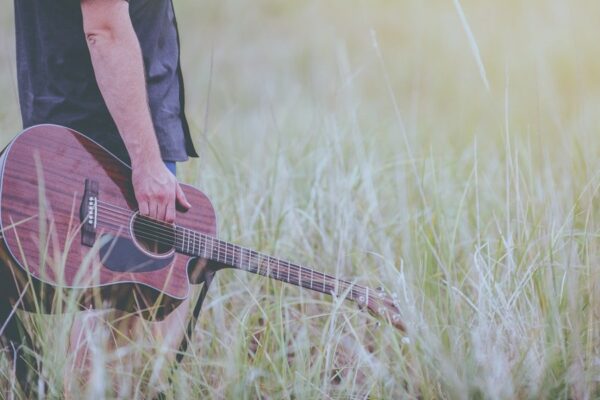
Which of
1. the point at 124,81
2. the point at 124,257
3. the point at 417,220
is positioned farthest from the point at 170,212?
the point at 417,220

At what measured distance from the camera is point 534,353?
2.38m

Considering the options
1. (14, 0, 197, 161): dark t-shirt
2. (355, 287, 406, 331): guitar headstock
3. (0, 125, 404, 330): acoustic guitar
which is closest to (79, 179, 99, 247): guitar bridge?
(0, 125, 404, 330): acoustic guitar

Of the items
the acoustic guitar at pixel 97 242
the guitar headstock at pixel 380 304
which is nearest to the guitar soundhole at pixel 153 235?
the acoustic guitar at pixel 97 242

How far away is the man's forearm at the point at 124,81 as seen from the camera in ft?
8.20

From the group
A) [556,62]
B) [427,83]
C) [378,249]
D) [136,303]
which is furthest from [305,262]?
[556,62]

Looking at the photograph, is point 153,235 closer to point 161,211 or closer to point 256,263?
point 161,211

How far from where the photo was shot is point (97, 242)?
8.12ft

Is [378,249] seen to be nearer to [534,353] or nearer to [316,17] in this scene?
[534,353]

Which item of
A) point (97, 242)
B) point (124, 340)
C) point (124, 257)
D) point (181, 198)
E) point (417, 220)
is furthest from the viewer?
point (417, 220)

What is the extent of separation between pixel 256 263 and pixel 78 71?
689 mm

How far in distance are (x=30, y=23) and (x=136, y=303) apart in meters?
0.77

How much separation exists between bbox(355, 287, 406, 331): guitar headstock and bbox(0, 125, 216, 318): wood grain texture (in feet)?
1.48

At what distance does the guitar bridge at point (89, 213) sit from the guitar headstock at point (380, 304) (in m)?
0.73

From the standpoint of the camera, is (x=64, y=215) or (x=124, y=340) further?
(x=124, y=340)
